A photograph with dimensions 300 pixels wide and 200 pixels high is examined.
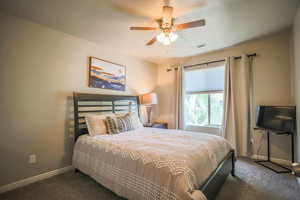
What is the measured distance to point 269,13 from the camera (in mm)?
2236

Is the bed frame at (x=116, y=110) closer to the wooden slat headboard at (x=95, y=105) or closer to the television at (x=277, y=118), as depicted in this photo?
the wooden slat headboard at (x=95, y=105)

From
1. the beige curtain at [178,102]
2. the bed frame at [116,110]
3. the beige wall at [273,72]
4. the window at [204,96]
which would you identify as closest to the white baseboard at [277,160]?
the beige wall at [273,72]

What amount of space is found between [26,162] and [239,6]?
159 inches

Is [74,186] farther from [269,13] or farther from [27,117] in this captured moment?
[269,13]

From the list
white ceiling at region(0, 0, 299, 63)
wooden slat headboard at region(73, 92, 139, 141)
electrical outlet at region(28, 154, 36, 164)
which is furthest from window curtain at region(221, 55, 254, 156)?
electrical outlet at region(28, 154, 36, 164)

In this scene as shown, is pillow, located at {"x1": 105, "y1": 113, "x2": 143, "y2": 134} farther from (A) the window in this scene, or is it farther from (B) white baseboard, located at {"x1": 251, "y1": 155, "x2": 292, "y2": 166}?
(B) white baseboard, located at {"x1": 251, "y1": 155, "x2": 292, "y2": 166}

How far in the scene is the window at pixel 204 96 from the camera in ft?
12.7

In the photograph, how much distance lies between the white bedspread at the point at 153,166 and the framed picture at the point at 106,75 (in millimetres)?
1450

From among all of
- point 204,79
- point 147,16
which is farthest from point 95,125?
point 204,79

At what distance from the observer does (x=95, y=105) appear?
10.2ft

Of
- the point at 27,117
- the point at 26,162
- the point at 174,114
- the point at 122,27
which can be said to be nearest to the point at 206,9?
the point at 122,27

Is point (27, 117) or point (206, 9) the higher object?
point (206, 9)

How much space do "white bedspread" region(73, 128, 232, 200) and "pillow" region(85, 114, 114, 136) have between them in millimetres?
317

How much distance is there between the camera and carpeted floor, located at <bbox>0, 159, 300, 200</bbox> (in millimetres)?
1926
